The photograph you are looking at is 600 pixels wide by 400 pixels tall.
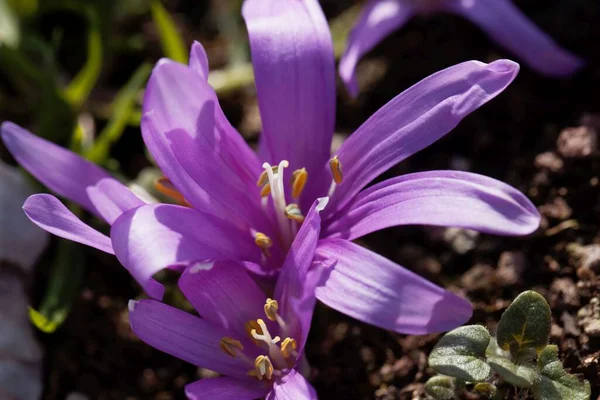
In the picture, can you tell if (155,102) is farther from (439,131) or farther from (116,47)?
(116,47)

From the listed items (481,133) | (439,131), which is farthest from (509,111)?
(439,131)

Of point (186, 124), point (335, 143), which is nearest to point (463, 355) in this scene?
point (186, 124)

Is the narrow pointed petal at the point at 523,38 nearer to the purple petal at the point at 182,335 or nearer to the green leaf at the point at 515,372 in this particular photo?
the green leaf at the point at 515,372

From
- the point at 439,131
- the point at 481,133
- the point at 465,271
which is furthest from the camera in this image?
the point at 481,133

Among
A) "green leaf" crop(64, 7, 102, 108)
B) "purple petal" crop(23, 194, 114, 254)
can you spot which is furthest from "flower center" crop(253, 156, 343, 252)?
"green leaf" crop(64, 7, 102, 108)

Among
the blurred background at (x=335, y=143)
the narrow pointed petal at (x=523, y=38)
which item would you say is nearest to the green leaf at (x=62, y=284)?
the blurred background at (x=335, y=143)

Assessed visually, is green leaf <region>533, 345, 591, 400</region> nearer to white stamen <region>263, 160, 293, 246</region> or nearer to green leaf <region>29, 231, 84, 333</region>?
white stamen <region>263, 160, 293, 246</region>
